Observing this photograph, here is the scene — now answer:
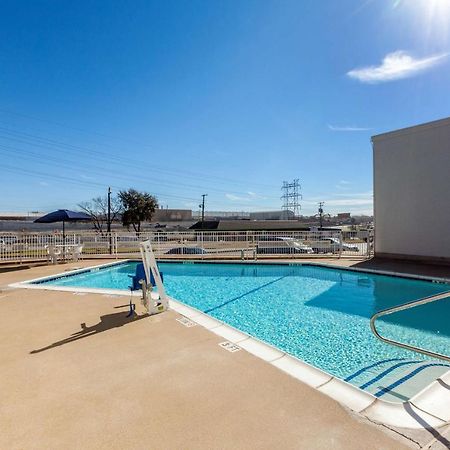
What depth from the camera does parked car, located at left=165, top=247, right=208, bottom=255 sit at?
13.0 metres

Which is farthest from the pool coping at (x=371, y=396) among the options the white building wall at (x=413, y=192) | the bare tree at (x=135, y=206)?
the bare tree at (x=135, y=206)

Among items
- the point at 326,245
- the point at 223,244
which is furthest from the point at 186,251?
the point at 326,245

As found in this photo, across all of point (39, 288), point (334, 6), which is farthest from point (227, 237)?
point (334, 6)

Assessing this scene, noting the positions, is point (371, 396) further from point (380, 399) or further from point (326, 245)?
point (326, 245)

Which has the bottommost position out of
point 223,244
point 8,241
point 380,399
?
point 380,399

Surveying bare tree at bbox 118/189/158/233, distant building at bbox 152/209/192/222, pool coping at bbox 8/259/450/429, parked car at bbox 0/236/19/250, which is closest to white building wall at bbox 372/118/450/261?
pool coping at bbox 8/259/450/429

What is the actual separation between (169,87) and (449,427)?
1337cm

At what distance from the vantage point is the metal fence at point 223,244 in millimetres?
12461

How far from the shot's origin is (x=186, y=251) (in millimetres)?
13406

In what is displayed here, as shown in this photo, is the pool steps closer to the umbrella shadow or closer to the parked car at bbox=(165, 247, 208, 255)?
the umbrella shadow

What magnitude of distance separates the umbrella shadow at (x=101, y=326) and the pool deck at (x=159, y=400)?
3 cm

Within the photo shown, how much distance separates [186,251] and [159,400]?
1105 centimetres

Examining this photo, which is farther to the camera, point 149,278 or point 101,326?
point 149,278

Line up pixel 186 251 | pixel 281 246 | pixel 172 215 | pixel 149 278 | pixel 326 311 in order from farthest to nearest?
pixel 172 215, pixel 186 251, pixel 281 246, pixel 326 311, pixel 149 278
